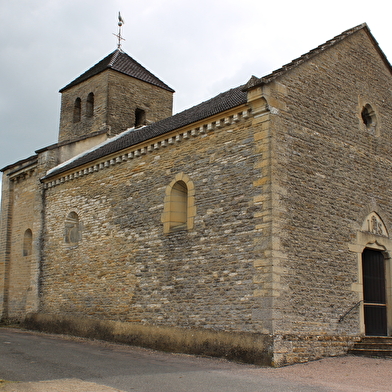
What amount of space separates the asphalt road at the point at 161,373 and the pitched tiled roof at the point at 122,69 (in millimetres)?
15034

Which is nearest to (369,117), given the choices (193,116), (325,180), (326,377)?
(325,180)

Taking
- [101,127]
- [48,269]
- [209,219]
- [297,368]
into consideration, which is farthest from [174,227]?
[101,127]

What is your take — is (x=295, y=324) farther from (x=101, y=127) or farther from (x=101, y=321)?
(x=101, y=127)

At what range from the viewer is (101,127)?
2275 cm

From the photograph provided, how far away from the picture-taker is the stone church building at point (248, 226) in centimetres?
1173

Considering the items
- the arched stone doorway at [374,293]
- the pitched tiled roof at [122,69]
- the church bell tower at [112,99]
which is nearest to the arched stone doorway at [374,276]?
the arched stone doorway at [374,293]

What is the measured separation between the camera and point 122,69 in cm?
2419

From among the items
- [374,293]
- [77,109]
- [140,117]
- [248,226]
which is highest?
[77,109]

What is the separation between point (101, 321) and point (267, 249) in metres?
6.78

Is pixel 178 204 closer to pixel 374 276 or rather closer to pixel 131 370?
pixel 131 370

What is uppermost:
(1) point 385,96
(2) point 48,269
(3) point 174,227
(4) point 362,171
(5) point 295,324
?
(1) point 385,96

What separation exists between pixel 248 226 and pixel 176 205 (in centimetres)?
305

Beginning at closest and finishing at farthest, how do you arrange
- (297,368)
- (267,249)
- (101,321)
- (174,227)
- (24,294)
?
(297,368) < (267,249) < (174,227) < (101,321) < (24,294)

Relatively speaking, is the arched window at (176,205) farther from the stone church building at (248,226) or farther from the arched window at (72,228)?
the arched window at (72,228)
